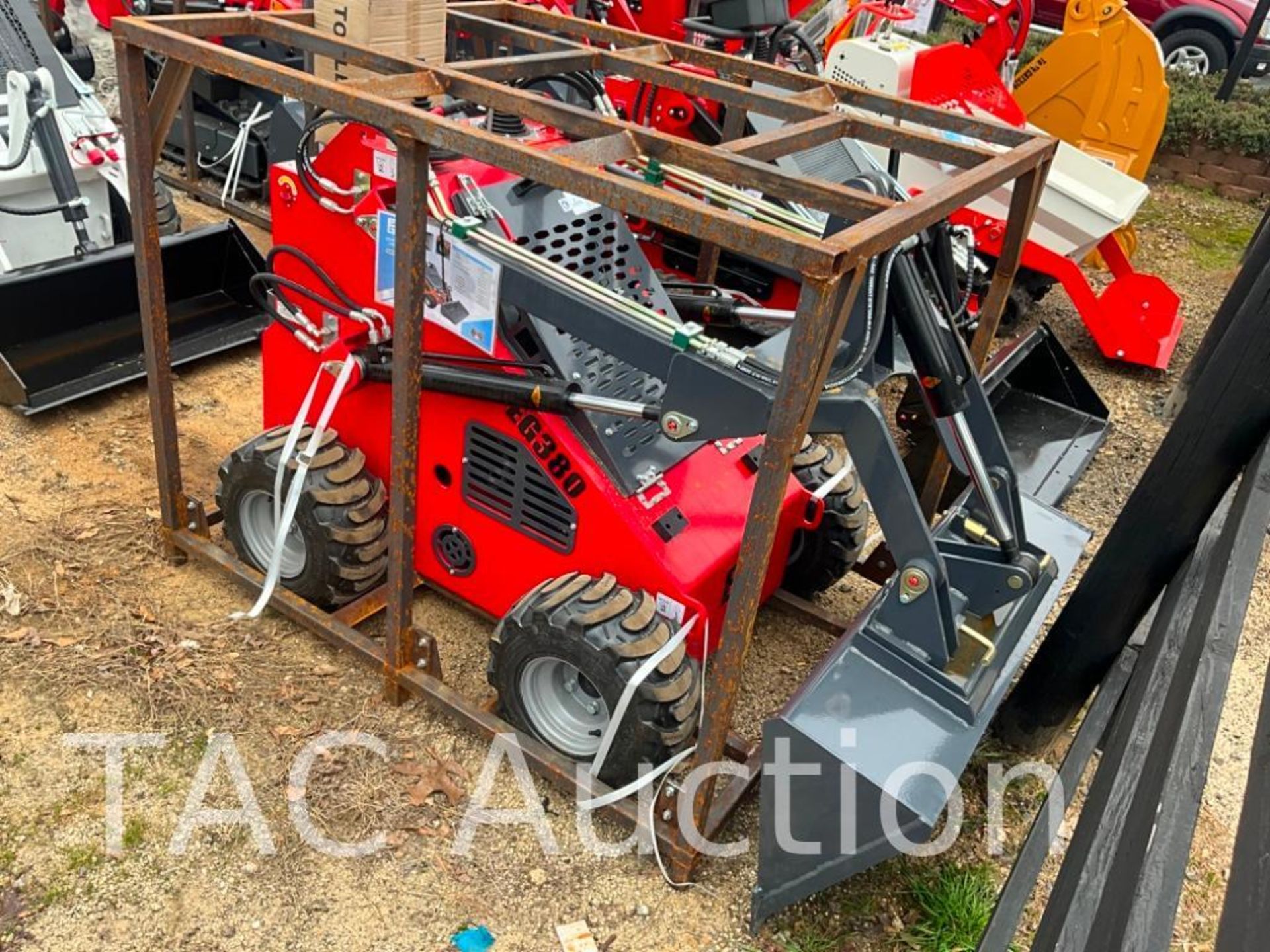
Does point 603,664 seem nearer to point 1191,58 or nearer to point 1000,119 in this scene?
point 1000,119

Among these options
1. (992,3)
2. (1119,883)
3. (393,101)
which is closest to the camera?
(1119,883)

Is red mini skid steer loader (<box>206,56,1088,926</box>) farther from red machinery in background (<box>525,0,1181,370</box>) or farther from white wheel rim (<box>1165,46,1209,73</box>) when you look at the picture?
white wheel rim (<box>1165,46,1209,73</box>)

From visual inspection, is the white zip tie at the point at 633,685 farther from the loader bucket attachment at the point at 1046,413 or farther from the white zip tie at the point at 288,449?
the loader bucket attachment at the point at 1046,413

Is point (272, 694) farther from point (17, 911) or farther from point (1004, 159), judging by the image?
point (1004, 159)

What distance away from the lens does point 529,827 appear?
2.50 meters

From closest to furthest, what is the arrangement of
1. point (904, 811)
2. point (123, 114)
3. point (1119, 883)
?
point (1119, 883), point (904, 811), point (123, 114)

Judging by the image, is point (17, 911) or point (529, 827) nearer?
point (17, 911)

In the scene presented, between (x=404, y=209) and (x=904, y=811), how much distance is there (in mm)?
1542

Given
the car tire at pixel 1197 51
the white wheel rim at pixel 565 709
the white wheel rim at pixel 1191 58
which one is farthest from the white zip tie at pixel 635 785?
the white wheel rim at pixel 1191 58

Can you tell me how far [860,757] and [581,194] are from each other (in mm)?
1194

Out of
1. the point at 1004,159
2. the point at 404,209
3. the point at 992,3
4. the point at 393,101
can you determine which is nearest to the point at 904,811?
the point at 1004,159

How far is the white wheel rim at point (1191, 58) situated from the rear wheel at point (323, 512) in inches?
421

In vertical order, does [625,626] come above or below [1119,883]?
below

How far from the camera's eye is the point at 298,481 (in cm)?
265
